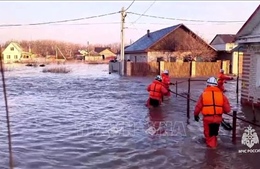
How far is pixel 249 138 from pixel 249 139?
8 centimetres

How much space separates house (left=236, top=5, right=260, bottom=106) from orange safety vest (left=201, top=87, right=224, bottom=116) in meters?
6.27

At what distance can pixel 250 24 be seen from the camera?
1377 centimetres

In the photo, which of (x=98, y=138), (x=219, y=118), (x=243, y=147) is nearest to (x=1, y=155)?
(x=98, y=138)

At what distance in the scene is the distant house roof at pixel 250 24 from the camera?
43.4 ft

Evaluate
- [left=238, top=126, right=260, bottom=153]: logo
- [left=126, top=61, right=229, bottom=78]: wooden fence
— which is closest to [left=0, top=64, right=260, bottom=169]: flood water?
[left=238, top=126, right=260, bottom=153]: logo

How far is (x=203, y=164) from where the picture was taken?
695 centimetres

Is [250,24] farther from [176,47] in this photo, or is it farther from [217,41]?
[217,41]

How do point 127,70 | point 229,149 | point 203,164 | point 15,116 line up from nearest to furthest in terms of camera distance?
point 203,164 → point 229,149 → point 15,116 → point 127,70

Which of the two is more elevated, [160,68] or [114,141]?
[160,68]

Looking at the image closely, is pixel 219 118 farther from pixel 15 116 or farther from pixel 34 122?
pixel 15 116

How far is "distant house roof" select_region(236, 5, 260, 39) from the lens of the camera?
43.4 feet

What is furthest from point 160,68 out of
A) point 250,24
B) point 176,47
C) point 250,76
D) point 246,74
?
point 250,24

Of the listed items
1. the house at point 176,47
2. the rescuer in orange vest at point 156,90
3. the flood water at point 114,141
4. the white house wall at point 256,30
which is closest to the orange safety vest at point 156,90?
the rescuer in orange vest at point 156,90

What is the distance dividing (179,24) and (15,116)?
3340cm
